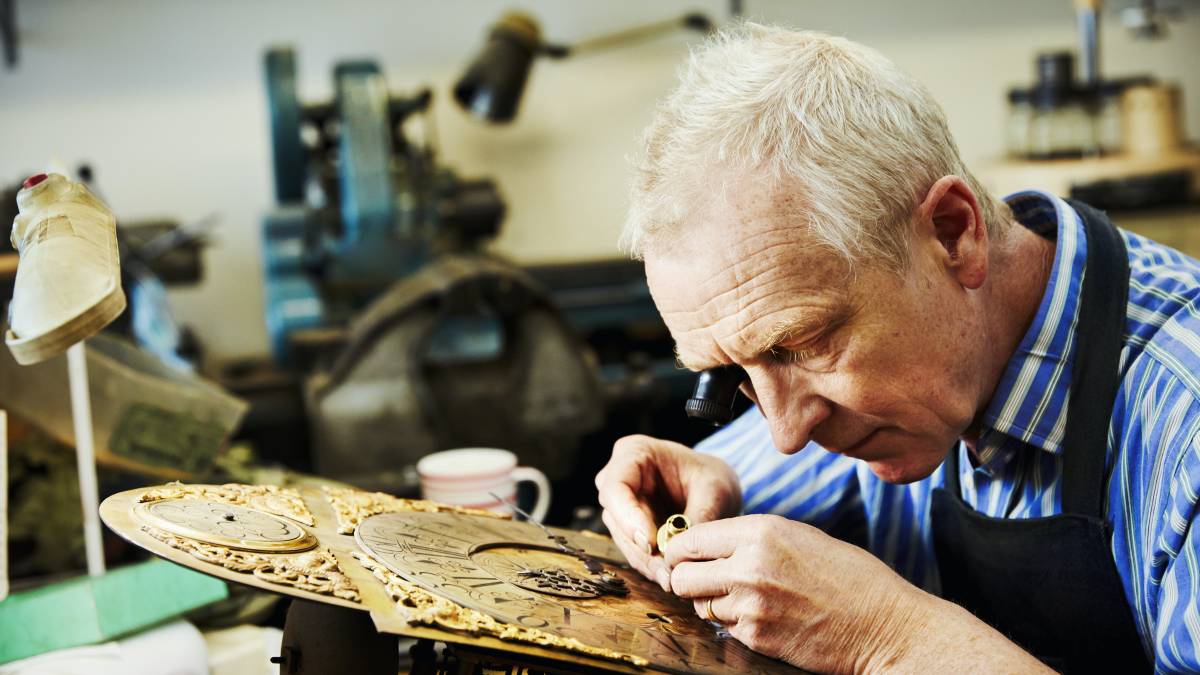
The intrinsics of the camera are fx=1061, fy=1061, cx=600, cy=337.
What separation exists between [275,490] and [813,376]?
2.08ft

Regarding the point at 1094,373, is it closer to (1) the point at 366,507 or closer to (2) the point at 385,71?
(1) the point at 366,507

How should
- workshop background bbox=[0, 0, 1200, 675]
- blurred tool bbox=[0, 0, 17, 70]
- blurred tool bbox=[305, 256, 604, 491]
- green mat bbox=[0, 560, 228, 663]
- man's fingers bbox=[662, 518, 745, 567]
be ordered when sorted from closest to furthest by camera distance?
man's fingers bbox=[662, 518, 745, 567]
green mat bbox=[0, 560, 228, 663]
workshop background bbox=[0, 0, 1200, 675]
blurred tool bbox=[305, 256, 604, 491]
blurred tool bbox=[0, 0, 17, 70]

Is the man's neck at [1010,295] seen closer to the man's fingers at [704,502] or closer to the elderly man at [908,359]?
the elderly man at [908,359]

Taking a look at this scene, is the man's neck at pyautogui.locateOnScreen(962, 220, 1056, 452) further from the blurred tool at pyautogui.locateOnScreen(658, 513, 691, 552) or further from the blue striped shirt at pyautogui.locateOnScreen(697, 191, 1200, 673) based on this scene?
the blurred tool at pyautogui.locateOnScreen(658, 513, 691, 552)

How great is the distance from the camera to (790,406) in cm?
122

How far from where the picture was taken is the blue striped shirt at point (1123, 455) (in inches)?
41.8

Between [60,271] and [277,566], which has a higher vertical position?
[60,271]

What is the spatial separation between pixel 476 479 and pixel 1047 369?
85cm

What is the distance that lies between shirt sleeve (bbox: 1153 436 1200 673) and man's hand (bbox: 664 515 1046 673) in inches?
6.0

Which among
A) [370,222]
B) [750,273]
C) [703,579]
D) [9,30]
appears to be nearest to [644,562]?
[703,579]

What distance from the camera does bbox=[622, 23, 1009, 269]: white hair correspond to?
1.12 meters

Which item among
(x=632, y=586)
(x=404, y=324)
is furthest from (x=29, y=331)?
(x=404, y=324)

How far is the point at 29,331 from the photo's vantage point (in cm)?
91

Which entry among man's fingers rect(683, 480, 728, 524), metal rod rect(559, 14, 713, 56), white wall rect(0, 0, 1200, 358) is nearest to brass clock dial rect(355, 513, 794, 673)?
man's fingers rect(683, 480, 728, 524)
